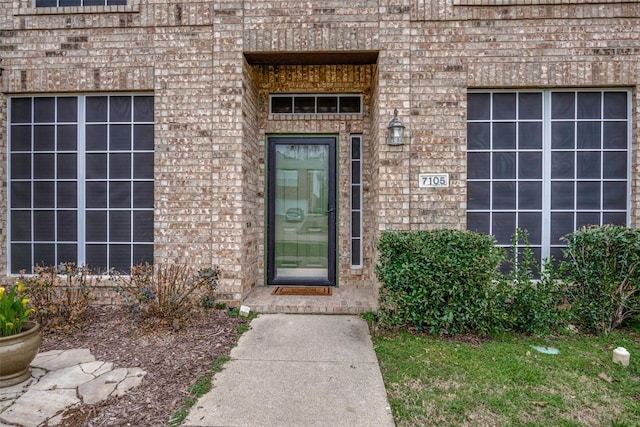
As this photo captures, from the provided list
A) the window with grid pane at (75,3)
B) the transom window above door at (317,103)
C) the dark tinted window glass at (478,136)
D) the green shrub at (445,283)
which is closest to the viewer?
the green shrub at (445,283)

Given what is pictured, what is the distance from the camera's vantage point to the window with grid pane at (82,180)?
475 centimetres

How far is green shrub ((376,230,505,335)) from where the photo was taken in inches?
147

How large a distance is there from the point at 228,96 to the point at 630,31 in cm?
501

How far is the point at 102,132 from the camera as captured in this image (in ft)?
15.7

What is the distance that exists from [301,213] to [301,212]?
15 millimetres

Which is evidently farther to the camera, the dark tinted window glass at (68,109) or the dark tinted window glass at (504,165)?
the dark tinted window glass at (68,109)

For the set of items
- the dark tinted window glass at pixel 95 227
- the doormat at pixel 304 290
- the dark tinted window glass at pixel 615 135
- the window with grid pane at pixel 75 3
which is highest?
the window with grid pane at pixel 75 3

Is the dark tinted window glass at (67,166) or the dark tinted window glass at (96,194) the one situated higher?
the dark tinted window glass at (67,166)

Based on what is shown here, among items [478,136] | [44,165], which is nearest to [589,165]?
[478,136]

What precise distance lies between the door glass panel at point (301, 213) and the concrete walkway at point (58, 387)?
266cm

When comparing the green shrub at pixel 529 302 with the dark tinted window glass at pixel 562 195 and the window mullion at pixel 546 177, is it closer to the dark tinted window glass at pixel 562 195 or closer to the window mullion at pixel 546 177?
the window mullion at pixel 546 177

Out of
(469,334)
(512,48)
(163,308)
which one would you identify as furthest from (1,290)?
(512,48)

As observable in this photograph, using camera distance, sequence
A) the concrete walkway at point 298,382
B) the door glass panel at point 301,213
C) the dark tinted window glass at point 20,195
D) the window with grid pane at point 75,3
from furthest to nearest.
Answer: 1. the door glass panel at point 301,213
2. the dark tinted window glass at point 20,195
3. the window with grid pane at point 75,3
4. the concrete walkway at point 298,382

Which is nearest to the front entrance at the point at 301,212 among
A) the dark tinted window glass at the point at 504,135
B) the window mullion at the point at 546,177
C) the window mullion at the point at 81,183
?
the dark tinted window glass at the point at 504,135
